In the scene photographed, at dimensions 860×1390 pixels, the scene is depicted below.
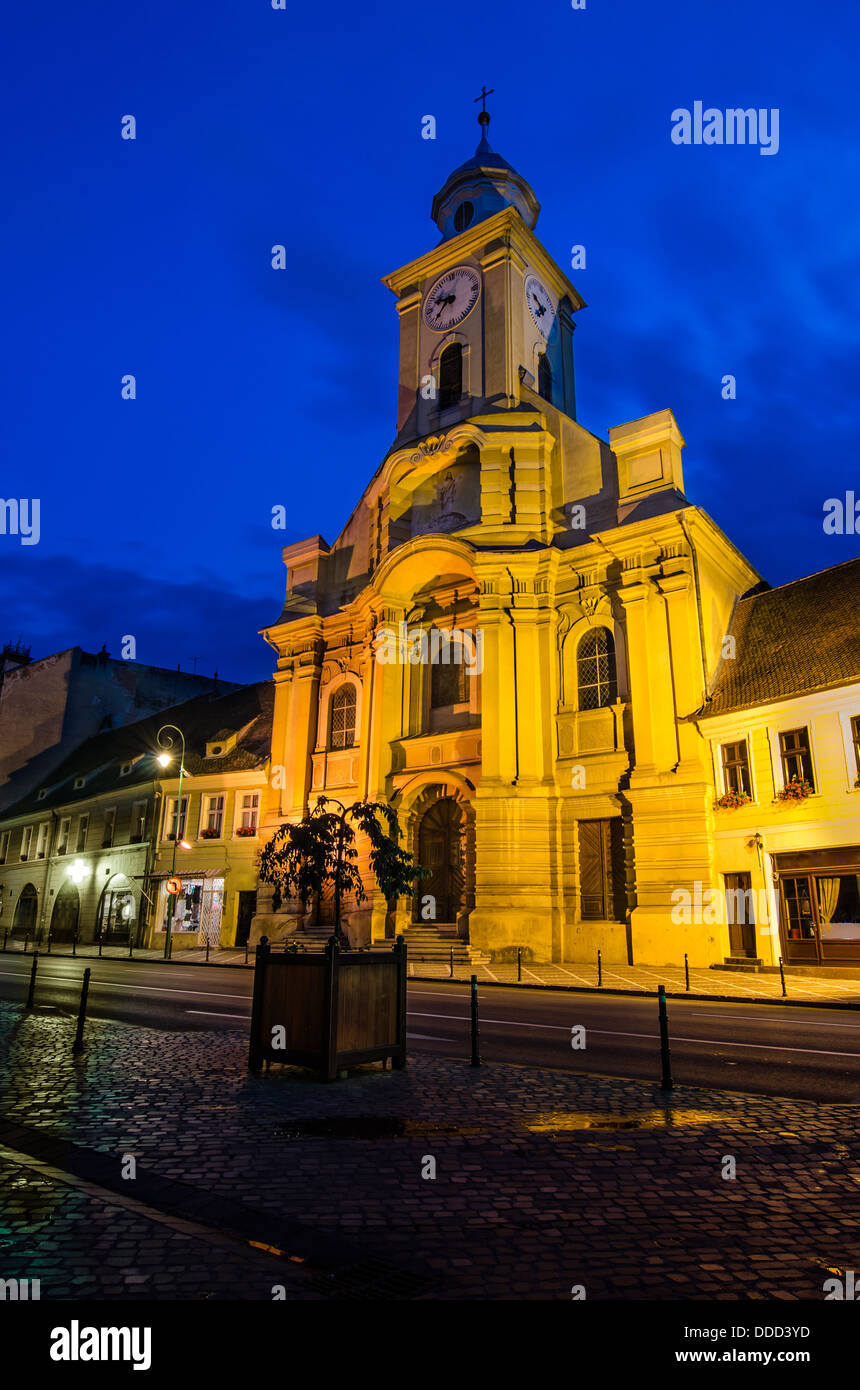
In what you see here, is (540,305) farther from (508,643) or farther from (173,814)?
(173,814)

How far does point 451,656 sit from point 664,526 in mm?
9500

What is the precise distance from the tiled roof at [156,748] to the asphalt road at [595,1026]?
61.1 feet

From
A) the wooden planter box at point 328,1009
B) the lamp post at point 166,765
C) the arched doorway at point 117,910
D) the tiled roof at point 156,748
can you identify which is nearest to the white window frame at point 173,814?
the lamp post at point 166,765

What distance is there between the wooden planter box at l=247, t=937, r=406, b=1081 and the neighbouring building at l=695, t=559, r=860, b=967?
52.3 ft

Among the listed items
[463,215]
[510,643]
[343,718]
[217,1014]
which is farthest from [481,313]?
[217,1014]

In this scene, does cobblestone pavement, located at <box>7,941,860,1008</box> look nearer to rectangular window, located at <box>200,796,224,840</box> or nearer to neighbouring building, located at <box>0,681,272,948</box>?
neighbouring building, located at <box>0,681,272,948</box>

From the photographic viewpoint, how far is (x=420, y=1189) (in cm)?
529

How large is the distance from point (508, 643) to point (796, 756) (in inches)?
400

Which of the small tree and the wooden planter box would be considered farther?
the small tree

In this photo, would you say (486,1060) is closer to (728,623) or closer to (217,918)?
(728,623)

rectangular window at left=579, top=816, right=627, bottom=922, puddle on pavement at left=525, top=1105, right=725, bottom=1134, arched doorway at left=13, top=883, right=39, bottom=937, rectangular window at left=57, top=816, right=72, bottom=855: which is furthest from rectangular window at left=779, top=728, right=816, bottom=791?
arched doorway at left=13, top=883, right=39, bottom=937

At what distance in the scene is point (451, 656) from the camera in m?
32.5

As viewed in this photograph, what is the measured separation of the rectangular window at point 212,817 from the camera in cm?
3769

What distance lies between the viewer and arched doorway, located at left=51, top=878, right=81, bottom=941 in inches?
1761
